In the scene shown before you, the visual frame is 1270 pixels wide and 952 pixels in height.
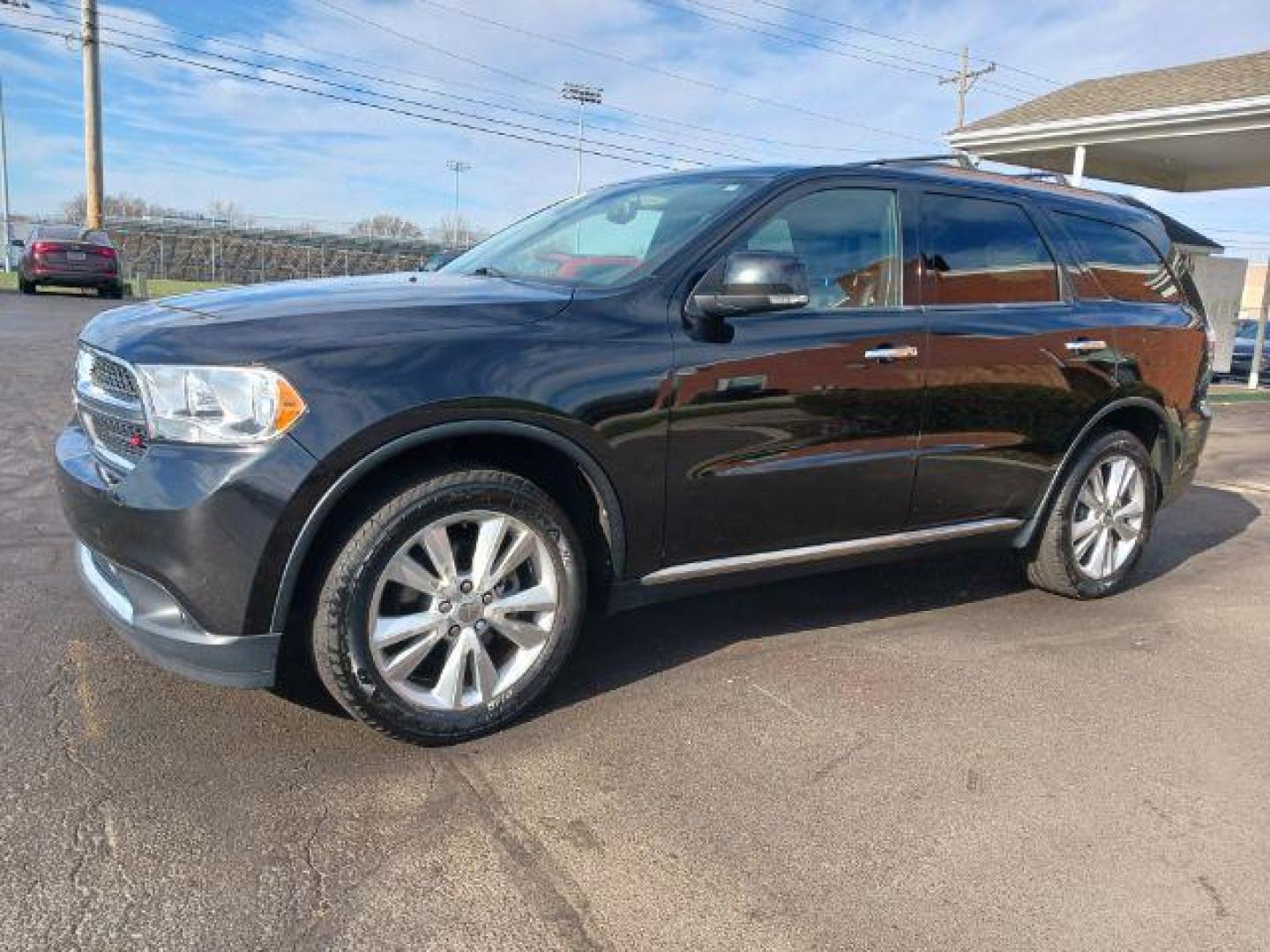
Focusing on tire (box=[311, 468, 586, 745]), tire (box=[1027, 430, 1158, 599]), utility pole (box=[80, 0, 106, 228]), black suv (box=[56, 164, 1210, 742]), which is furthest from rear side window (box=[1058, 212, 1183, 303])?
utility pole (box=[80, 0, 106, 228])

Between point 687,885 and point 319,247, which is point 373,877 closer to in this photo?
point 687,885

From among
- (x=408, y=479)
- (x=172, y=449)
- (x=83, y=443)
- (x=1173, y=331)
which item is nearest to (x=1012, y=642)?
(x=1173, y=331)

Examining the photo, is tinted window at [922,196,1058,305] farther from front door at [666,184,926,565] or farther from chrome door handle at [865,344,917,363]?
chrome door handle at [865,344,917,363]

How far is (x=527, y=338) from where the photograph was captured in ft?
9.82

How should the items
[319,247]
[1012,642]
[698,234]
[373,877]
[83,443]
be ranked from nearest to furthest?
1. [373,877]
2. [83,443]
3. [698,234]
4. [1012,642]
5. [319,247]

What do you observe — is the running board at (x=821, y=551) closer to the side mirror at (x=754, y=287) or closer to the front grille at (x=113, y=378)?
the side mirror at (x=754, y=287)

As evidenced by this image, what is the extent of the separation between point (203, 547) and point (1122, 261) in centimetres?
431

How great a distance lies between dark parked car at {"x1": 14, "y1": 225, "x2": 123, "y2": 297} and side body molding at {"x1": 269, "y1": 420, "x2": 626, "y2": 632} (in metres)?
21.5

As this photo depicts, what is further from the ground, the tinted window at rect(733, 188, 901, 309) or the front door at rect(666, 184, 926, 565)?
the tinted window at rect(733, 188, 901, 309)

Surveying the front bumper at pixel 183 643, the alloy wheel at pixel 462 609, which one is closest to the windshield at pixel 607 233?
the alloy wheel at pixel 462 609

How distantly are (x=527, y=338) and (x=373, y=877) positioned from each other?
153cm

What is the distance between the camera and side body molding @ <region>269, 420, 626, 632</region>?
2.69m

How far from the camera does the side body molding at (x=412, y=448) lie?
2693 millimetres

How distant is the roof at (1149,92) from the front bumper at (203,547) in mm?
14021
